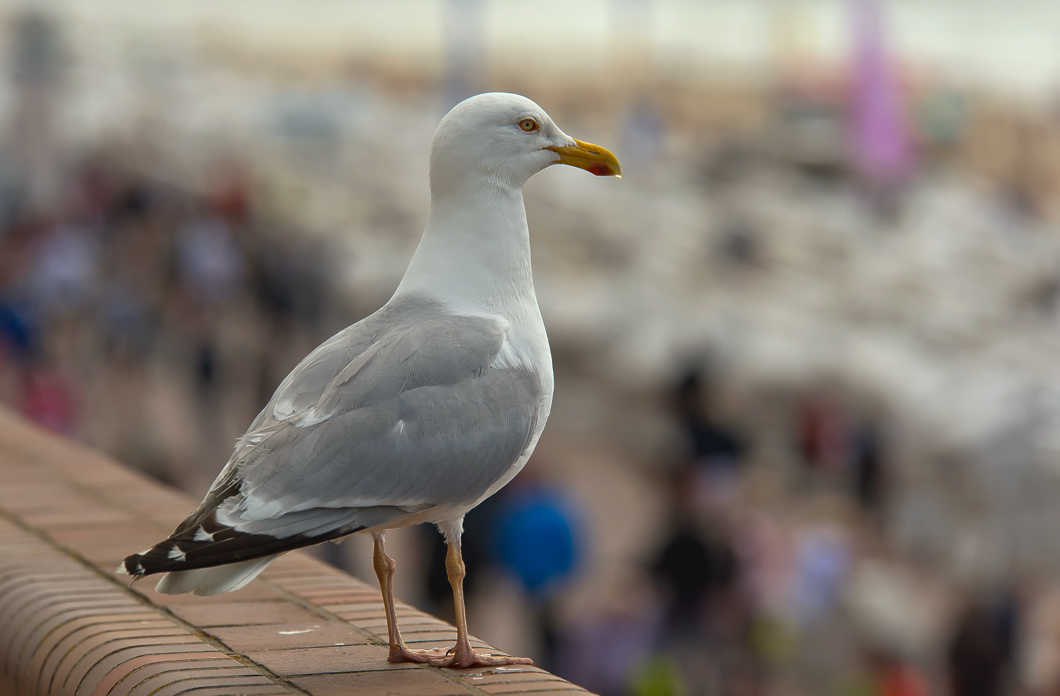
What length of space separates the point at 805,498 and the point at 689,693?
4550 millimetres

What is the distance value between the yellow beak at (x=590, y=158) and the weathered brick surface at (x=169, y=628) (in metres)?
1.14

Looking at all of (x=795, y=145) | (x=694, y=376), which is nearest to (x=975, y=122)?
(x=795, y=145)

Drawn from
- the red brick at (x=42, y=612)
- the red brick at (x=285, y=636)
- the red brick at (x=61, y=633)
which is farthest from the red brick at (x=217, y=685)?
the red brick at (x=42, y=612)

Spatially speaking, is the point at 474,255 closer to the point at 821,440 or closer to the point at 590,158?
the point at 590,158

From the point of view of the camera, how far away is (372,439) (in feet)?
8.73

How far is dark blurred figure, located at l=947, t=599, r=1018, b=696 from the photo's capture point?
257 inches

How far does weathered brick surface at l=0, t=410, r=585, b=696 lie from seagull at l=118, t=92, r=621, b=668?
150 millimetres

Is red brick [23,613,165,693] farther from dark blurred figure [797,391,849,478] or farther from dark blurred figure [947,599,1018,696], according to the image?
dark blurred figure [797,391,849,478]

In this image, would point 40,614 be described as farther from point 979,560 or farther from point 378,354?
point 979,560

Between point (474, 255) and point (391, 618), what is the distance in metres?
0.81

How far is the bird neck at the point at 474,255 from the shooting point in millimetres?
3057

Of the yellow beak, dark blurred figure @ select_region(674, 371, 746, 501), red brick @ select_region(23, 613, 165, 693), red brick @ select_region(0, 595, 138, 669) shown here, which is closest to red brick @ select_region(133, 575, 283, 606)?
red brick @ select_region(0, 595, 138, 669)

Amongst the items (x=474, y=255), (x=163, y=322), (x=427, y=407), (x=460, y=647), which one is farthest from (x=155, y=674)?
(x=163, y=322)

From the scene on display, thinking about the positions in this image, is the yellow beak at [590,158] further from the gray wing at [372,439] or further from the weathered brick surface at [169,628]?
the weathered brick surface at [169,628]
